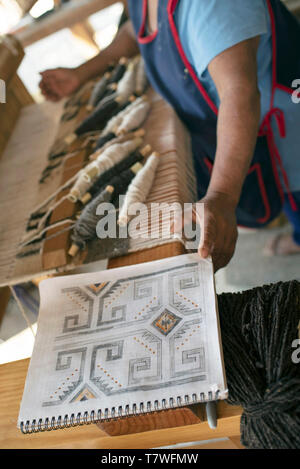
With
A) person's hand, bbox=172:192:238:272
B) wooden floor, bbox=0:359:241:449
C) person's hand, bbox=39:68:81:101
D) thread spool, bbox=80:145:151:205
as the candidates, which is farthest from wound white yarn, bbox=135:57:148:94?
wooden floor, bbox=0:359:241:449

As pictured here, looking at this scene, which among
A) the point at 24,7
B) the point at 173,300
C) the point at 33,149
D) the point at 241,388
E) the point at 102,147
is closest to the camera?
the point at 241,388

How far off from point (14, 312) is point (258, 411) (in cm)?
50

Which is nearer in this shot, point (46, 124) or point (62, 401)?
point (62, 401)

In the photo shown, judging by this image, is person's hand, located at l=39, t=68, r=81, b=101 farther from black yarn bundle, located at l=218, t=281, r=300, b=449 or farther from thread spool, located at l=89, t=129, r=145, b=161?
black yarn bundle, located at l=218, t=281, r=300, b=449

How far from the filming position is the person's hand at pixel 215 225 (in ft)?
2.41

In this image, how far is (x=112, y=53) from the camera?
1445 mm

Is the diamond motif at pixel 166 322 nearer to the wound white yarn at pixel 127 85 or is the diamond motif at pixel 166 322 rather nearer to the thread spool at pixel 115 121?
the thread spool at pixel 115 121

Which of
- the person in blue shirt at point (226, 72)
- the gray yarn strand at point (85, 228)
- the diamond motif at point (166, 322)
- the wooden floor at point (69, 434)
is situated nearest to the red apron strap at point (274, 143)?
the person in blue shirt at point (226, 72)

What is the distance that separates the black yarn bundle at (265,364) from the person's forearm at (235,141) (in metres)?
0.23

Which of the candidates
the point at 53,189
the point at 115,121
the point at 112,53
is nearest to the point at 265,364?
the point at 53,189

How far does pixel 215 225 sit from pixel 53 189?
1.59 feet

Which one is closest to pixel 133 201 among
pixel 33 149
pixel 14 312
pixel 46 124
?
pixel 14 312
